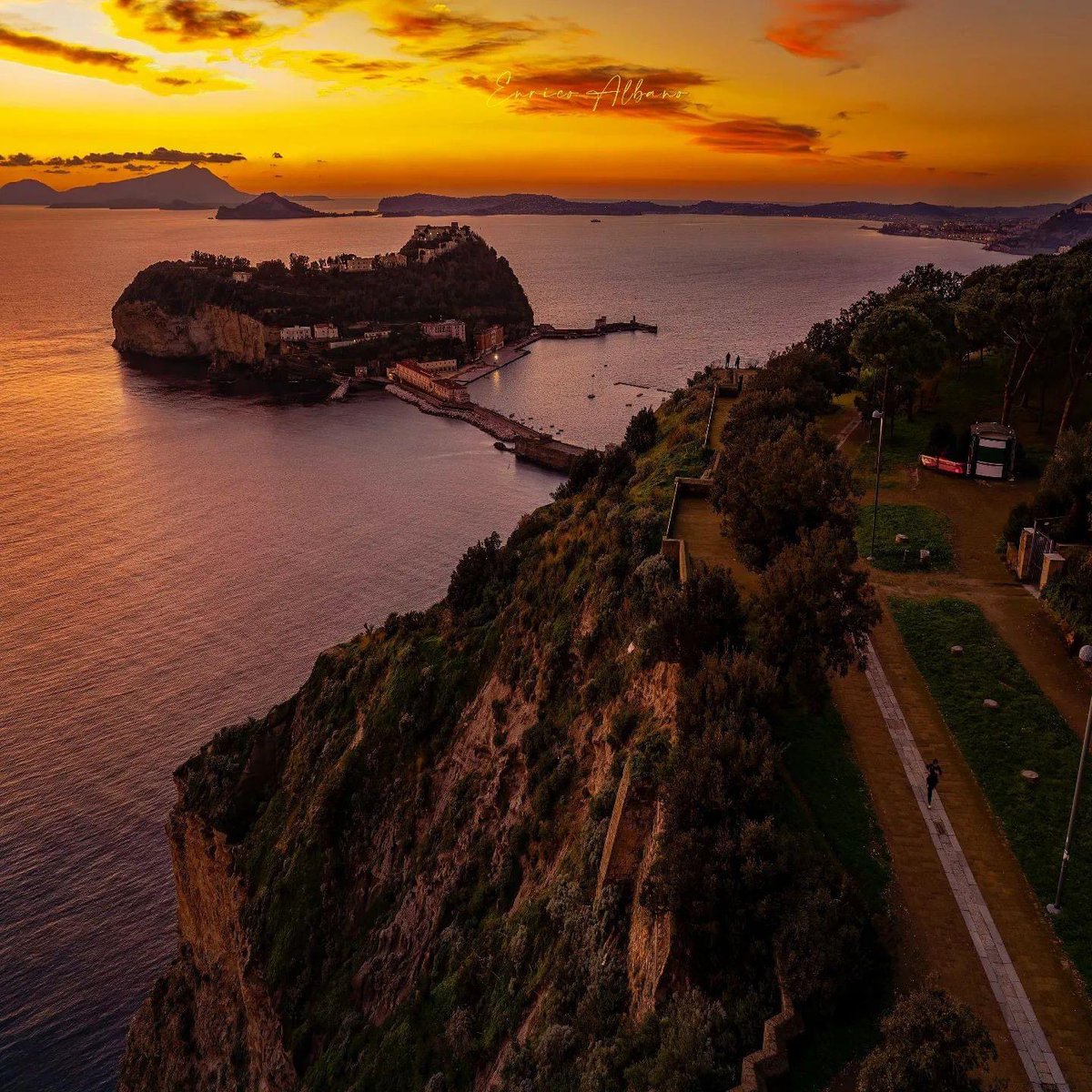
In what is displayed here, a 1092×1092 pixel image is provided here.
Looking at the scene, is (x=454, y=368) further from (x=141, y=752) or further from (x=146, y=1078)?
(x=146, y=1078)

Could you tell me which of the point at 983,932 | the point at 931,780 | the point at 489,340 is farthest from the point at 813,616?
the point at 489,340

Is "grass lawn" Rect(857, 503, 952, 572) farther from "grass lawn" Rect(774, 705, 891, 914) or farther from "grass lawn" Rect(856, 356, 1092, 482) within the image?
"grass lawn" Rect(774, 705, 891, 914)

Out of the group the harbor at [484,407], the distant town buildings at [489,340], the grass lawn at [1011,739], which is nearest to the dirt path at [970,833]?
the grass lawn at [1011,739]

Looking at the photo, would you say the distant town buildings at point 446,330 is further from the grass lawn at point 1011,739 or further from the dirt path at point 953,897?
the dirt path at point 953,897

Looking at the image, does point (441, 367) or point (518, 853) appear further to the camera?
point (441, 367)

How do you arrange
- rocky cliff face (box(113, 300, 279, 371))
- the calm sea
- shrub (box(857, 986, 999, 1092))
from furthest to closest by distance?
rocky cliff face (box(113, 300, 279, 371)) → the calm sea → shrub (box(857, 986, 999, 1092))

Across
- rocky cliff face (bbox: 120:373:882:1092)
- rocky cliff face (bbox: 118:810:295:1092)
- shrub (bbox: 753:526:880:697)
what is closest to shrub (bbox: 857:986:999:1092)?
rocky cliff face (bbox: 120:373:882:1092)

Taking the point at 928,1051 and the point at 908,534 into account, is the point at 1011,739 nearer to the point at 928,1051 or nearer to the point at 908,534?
the point at 928,1051

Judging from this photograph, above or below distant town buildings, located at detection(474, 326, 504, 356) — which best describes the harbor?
below

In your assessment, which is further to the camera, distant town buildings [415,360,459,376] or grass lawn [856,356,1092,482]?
distant town buildings [415,360,459,376]
